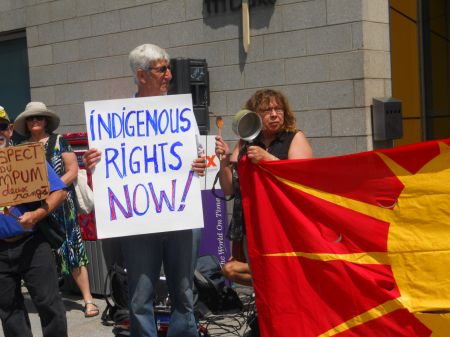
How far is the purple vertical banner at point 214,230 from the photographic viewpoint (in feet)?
21.3

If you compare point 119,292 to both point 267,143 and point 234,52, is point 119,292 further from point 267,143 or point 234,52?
point 234,52

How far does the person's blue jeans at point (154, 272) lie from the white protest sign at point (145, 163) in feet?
0.46

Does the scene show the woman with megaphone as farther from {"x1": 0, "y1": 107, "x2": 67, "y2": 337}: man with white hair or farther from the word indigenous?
{"x1": 0, "y1": 107, "x2": 67, "y2": 337}: man with white hair

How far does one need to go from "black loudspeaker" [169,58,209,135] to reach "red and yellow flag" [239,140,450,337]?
329 centimetres

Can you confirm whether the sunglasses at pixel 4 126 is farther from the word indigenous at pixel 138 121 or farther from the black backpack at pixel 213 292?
the black backpack at pixel 213 292

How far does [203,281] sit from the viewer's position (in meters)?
5.75

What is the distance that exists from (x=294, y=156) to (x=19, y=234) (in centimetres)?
174

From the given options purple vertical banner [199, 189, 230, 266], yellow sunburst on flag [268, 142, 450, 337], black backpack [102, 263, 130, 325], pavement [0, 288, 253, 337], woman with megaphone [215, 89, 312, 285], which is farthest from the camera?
purple vertical banner [199, 189, 230, 266]

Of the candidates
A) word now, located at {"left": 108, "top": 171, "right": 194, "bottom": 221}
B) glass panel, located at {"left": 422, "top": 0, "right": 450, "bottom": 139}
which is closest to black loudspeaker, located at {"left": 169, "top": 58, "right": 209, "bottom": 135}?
glass panel, located at {"left": 422, "top": 0, "right": 450, "bottom": 139}

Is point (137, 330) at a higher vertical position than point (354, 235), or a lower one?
lower

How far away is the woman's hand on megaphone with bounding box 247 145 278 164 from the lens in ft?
13.5

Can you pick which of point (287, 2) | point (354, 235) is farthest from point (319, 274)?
point (287, 2)

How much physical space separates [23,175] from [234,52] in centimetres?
362

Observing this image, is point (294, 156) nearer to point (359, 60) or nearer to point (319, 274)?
point (319, 274)
